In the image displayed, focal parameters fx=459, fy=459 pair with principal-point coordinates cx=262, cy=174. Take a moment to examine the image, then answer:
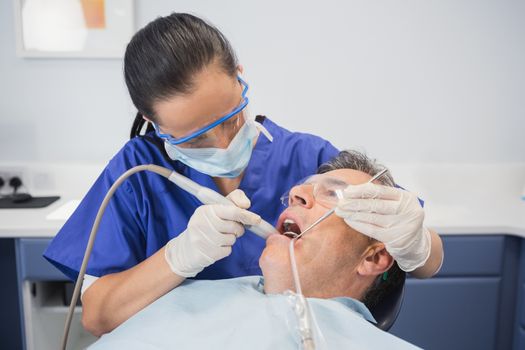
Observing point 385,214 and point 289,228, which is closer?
point 385,214

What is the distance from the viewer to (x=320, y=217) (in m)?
1.13

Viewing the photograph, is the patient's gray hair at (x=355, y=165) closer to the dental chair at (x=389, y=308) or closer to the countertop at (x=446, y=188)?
the dental chair at (x=389, y=308)

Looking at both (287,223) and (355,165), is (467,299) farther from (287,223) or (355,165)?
(287,223)

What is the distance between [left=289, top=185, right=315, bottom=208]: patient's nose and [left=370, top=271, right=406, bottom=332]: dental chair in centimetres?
31

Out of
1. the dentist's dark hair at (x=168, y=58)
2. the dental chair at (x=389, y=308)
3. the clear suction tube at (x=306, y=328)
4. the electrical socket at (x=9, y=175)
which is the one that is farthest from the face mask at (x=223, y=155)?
the electrical socket at (x=9, y=175)

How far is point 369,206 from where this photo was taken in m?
0.99

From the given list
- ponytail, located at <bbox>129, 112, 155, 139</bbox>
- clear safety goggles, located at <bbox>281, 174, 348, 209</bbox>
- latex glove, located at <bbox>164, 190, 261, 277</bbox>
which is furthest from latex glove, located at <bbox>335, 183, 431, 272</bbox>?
ponytail, located at <bbox>129, 112, 155, 139</bbox>

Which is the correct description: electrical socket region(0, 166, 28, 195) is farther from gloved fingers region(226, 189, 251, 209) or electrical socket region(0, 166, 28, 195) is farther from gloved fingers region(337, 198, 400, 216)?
gloved fingers region(337, 198, 400, 216)

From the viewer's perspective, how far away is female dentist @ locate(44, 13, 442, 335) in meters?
0.96

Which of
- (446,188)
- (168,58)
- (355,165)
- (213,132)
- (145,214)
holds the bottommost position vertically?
(446,188)

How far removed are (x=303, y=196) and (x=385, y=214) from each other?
0.22 metres

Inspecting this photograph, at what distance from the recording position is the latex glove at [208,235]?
974 mm

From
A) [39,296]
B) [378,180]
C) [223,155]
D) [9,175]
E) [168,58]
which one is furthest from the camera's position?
[9,175]

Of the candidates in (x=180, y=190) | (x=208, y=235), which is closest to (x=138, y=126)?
(x=180, y=190)
